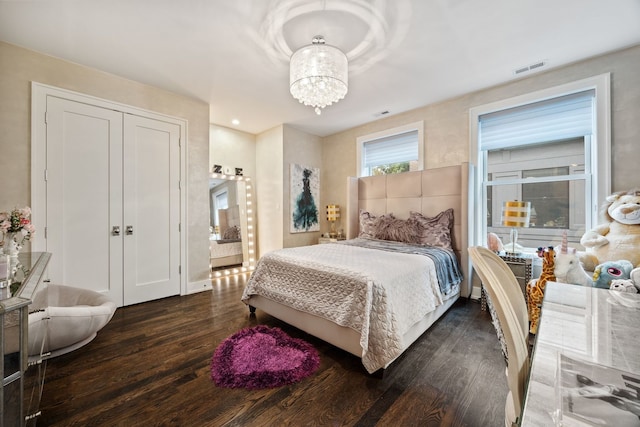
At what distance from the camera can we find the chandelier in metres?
2.04

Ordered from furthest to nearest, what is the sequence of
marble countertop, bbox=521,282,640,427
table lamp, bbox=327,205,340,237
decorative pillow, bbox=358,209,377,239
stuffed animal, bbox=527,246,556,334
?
1. table lamp, bbox=327,205,340,237
2. decorative pillow, bbox=358,209,377,239
3. stuffed animal, bbox=527,246,556,334
4. marble countertop, bbox=521,282,640,427

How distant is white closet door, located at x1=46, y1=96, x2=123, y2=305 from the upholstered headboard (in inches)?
126

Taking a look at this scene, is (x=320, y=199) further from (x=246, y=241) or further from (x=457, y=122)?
(x=457, y=122)

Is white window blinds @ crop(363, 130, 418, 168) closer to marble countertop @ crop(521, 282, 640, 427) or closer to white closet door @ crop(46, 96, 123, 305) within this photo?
marble countertop @ crop(521, 282, 640, 427)

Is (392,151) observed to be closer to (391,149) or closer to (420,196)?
(391,149)

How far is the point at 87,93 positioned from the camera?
277 centimetres

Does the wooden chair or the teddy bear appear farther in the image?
the teddy bear

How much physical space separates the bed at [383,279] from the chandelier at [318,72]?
149 centimetres

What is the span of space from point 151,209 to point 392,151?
3691 mm

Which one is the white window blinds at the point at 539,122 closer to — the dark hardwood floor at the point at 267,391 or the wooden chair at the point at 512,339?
the dark hardwood floor at the point at 267,391

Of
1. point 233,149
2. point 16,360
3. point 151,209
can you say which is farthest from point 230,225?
point 16,360

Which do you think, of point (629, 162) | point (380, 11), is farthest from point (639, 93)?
point (380, 11)

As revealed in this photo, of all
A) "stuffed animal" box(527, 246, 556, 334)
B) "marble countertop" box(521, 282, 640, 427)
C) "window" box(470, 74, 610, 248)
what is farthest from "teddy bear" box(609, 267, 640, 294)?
"window" box(470, 74, 610, 248)

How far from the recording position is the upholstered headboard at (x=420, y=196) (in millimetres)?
3123
